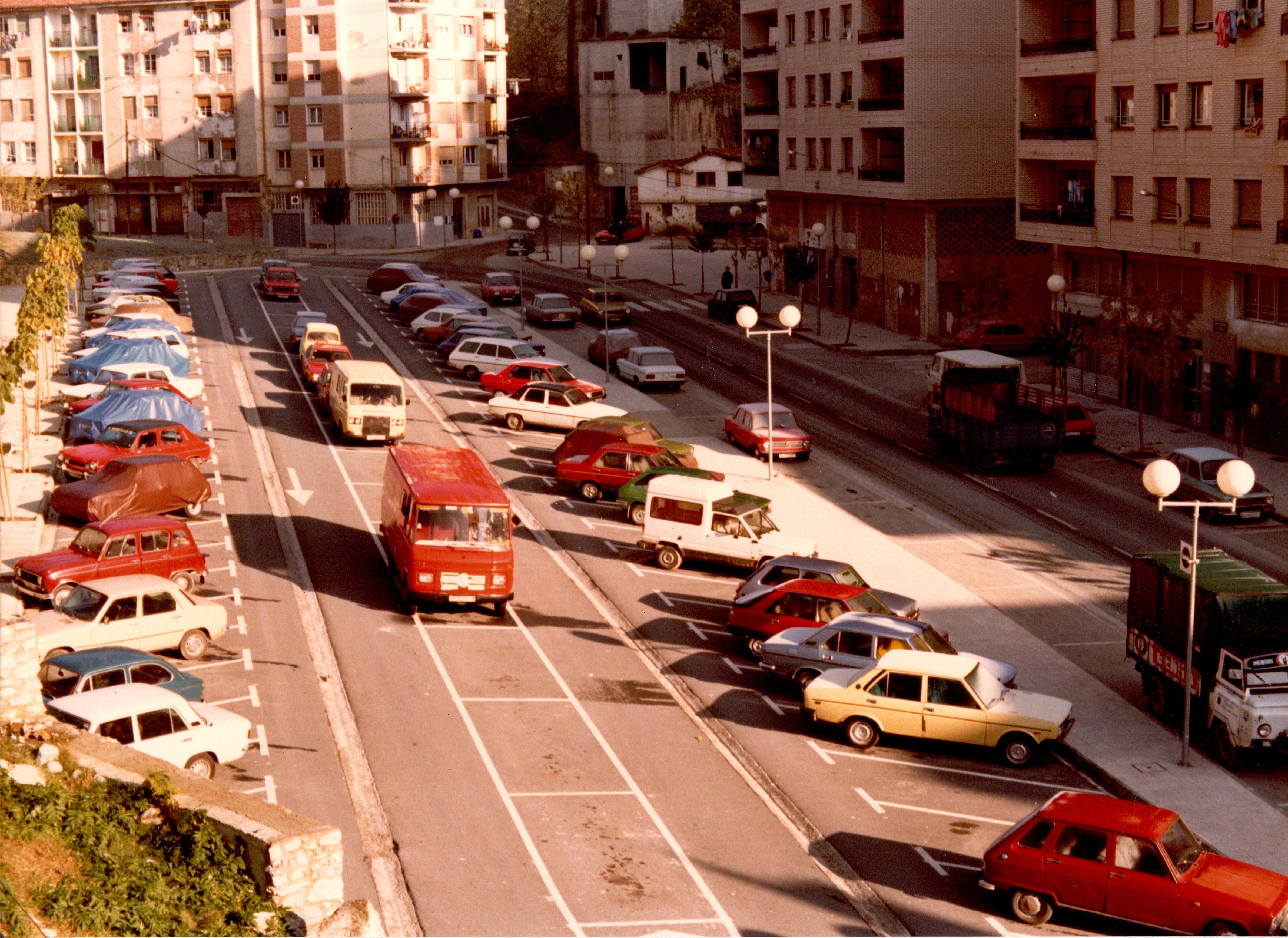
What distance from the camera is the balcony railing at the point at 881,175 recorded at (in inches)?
2830

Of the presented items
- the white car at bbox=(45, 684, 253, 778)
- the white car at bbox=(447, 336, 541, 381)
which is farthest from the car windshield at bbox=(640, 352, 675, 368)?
the white car at bbox=(45, 684, 253, 778)

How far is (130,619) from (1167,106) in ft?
128

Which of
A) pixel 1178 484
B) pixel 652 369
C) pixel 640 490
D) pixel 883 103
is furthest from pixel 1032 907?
pixel 883 103

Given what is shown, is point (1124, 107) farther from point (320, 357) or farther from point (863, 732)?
point (863, 732)

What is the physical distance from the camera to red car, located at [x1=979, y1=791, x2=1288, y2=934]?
19547mm

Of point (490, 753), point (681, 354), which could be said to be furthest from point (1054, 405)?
point (490, 753)

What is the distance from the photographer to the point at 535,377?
178 feet

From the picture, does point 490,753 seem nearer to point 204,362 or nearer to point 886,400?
point 886,400

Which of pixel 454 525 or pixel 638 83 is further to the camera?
pixel 638 83

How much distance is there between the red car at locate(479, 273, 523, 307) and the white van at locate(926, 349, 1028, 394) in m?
32.2

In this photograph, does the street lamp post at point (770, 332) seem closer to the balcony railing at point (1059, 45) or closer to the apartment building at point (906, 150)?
the balcony railing at point (1059, 45)

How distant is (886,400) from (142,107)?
7490 cm

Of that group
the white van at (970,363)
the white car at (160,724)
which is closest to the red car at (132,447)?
the white car at (160,724)

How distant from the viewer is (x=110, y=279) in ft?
258
